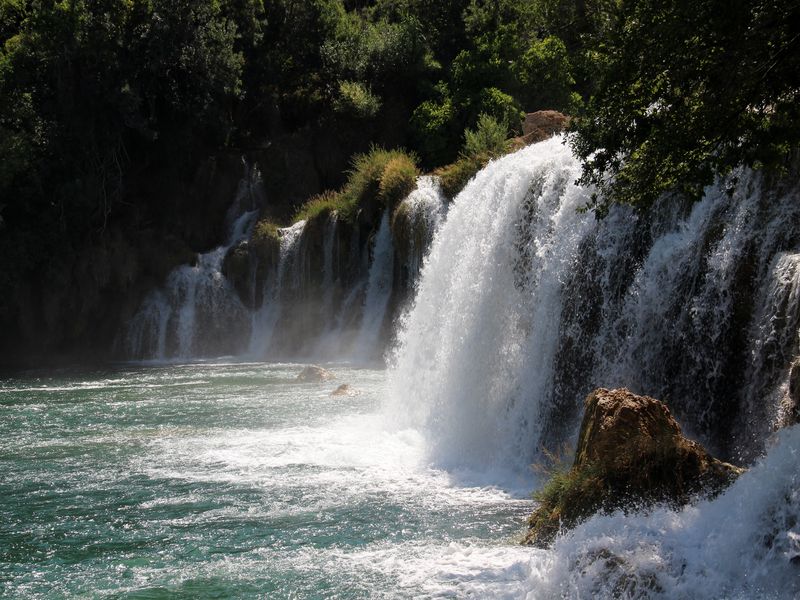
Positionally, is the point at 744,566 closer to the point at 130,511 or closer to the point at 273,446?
the point at 130,511

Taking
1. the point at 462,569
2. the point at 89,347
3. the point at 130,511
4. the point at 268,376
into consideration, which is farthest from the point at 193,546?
the point at 89,347

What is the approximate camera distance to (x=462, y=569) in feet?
23.1

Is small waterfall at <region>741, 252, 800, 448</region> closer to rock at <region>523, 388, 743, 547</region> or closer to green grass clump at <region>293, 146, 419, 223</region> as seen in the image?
rock at <region>523, 388, 743, 547</region>

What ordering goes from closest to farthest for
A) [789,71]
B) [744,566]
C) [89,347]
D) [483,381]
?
[744,566]
[789,71]
[483,381]
[89,347]

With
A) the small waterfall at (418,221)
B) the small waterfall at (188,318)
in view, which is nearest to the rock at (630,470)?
the small waterfall at (418,221)

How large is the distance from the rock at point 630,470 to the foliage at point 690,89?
1.98 metres

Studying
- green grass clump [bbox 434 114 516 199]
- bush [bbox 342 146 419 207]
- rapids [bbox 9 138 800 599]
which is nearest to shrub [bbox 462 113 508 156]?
green grass clump [bbox 434 114 516 199]

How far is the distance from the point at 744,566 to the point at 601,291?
5.26 metres

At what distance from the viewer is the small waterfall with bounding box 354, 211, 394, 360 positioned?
2345cm

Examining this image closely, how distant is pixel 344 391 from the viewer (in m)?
16.9

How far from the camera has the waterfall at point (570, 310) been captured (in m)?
8.81

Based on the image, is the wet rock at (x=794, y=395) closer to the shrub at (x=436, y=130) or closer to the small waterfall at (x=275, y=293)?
the small waterfall at (x=275, y=293)

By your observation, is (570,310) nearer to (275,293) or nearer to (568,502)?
(568,502)

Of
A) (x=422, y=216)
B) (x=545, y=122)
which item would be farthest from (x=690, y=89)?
(x=545, y=122)
